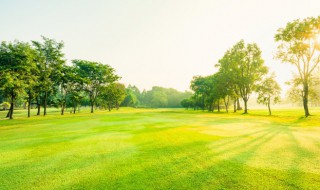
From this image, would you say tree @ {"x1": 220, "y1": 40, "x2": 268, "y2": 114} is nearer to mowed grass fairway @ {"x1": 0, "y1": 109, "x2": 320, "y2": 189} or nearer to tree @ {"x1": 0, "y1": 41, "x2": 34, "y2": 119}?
mowed grass fairway @ {"x1": 0, "y1": 109, "x2": 320, "y2": 189}

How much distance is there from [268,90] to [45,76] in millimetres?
68607

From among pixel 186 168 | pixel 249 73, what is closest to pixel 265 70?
pixel 249 73

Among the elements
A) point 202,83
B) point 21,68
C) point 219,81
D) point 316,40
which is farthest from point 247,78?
point 21,68

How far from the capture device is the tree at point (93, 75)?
222ft

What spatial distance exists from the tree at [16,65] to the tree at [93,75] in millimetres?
22770

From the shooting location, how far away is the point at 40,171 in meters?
6.81

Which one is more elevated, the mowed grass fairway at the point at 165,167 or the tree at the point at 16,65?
the tree at the point at 16,65

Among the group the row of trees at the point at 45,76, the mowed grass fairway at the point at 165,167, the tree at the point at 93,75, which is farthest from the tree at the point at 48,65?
the mowed grass fairway at the point at 165,167

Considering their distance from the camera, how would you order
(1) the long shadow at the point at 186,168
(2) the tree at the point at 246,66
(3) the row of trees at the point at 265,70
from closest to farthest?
1. (1) the long shadow at the point at 186,168
2. (3) the row of trees at the point at 265,70
3. (2) the tree at the point at 246,66

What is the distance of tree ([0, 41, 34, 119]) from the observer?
36.8 metres

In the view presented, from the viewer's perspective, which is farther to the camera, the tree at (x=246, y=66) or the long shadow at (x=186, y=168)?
the tree at (x=246, y=66)

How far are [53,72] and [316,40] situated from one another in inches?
2662

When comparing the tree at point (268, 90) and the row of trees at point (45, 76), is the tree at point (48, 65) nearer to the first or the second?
the row of trees at point (45, 76)

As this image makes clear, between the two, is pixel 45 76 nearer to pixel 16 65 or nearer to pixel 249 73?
pixel 16 65
